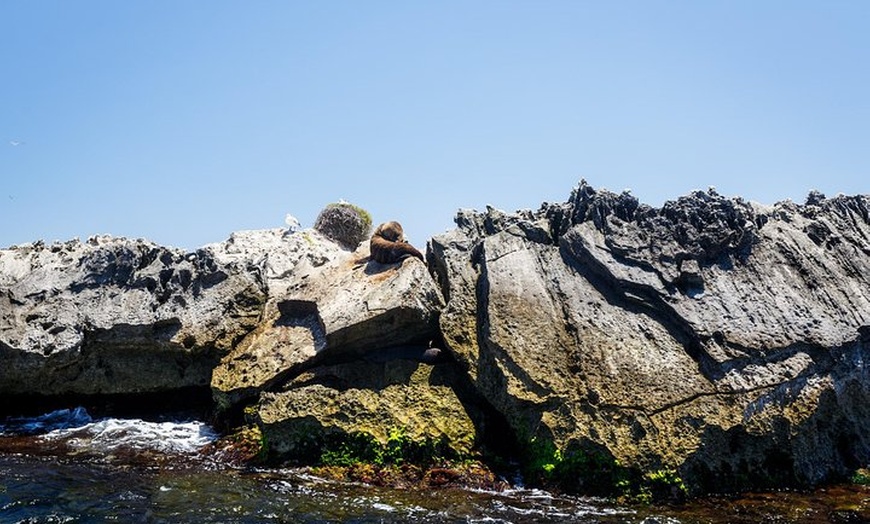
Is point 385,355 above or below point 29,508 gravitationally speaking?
above

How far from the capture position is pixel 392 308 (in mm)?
15914

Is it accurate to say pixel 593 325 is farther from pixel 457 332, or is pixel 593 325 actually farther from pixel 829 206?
pixel 829 206

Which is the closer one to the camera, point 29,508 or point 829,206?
point 29,508

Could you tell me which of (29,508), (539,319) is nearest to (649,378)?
(539,319)

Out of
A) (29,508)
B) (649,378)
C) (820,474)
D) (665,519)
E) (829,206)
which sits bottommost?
(29,508)

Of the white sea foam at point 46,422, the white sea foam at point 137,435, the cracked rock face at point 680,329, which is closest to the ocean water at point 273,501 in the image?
the white sea foam at point 137,435

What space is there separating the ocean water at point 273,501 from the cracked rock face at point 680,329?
3.65ft

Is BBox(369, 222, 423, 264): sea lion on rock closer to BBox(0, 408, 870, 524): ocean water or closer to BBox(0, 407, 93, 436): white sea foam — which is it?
BBox(0, 408, 870, 524): ocean water

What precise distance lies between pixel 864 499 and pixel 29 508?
16.4m

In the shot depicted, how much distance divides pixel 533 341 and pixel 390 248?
5873 mm

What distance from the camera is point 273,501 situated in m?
11.9

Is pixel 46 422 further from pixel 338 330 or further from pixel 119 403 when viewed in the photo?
pixel 338 330

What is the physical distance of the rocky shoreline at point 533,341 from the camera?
1312 centimetres

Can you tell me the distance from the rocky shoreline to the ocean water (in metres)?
0.82
